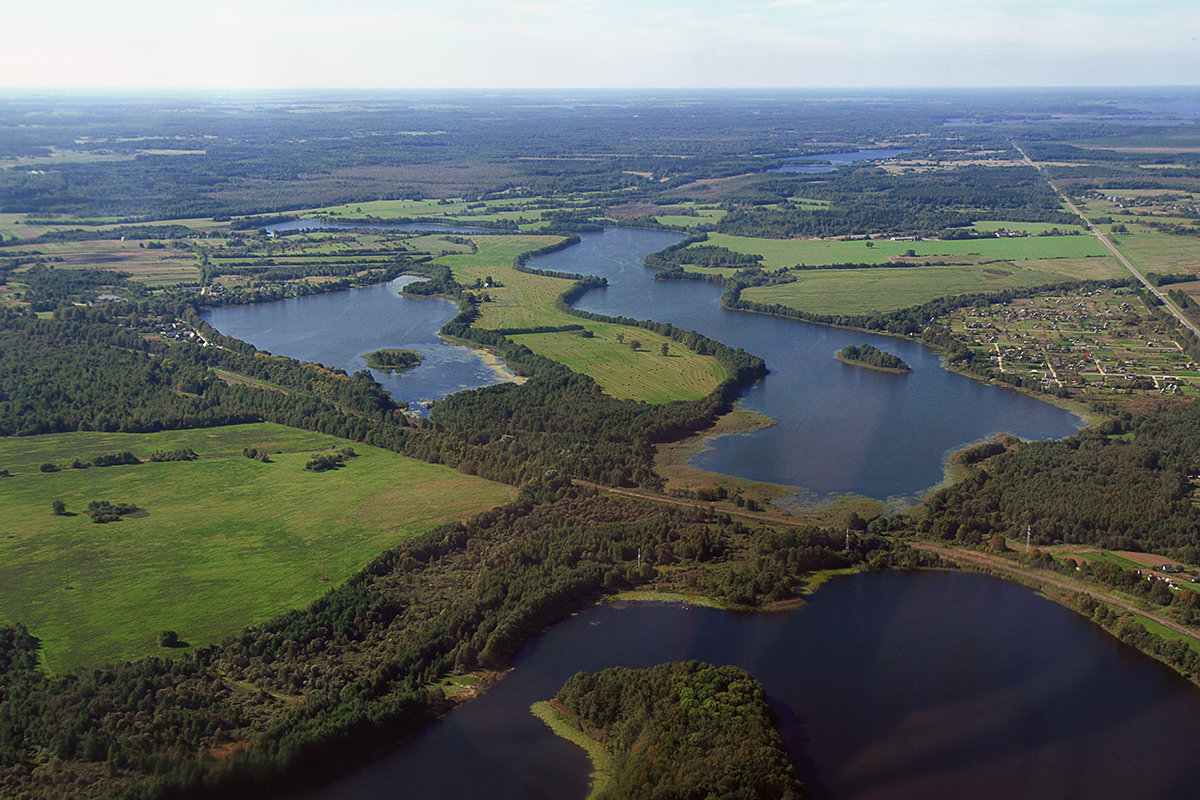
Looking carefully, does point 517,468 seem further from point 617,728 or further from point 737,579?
point 617,728

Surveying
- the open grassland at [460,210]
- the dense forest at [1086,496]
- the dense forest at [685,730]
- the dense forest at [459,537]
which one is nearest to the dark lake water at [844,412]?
the dense forest at [459,537]

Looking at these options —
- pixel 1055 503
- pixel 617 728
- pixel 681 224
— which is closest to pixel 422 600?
pixel 617 728

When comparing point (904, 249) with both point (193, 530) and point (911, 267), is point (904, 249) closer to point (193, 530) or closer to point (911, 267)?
point (911, 267)

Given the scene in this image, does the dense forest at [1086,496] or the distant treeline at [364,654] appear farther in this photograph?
the dense forest at [1086,496]

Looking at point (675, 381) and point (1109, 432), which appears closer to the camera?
point (1109, 432)

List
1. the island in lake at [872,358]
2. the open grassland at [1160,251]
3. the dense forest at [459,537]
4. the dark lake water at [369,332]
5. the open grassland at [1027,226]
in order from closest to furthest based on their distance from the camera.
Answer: the dense forest at [459,537]
the dark lake water at [369,332]
the island in lake at [872,358]
the open grassland at [1160,251]
the open grassland at [1027,226]

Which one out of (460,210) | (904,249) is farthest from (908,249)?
(460,210)

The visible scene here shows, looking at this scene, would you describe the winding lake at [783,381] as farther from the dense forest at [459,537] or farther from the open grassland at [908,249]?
the open grassland at [908,249]
